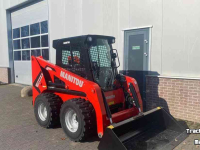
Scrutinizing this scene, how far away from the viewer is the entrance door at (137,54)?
6.86 metres

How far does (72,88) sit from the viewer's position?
5.05 m

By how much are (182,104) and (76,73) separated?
3.24m

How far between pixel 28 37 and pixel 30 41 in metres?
0.37

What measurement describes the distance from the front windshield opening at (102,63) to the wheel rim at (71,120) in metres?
0.95

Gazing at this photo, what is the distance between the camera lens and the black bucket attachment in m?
3.88

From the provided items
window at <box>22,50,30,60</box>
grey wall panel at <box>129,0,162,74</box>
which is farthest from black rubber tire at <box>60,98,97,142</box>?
window at <box>22,50,30,60</box>

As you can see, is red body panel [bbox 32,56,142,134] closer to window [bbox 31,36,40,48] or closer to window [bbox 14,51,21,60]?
window [bbox 31,36,40,48]

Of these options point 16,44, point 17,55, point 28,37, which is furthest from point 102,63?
point 16,44

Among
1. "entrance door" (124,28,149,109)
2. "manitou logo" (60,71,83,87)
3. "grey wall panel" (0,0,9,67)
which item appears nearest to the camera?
"manitou logo" (60,71,83,87)

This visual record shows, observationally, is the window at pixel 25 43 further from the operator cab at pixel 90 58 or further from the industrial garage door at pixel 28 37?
the operator cab at pixel 90 58

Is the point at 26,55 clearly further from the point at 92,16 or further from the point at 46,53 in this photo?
the point at 92,16

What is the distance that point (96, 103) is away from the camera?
4391mm

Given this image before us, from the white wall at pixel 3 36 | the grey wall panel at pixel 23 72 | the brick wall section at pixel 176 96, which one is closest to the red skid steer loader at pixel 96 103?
A: the brick wall section at pixel 176 96

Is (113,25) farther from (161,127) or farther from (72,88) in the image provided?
(161,127)
